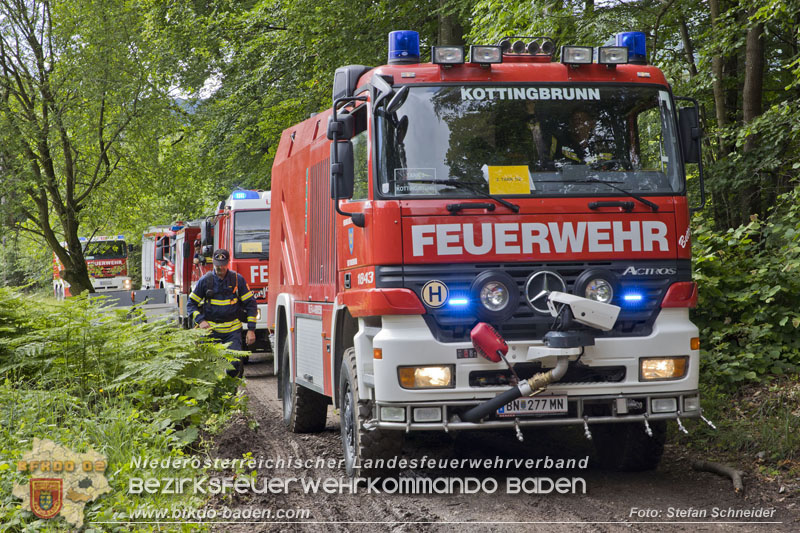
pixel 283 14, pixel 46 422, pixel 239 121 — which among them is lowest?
pixel 46 422

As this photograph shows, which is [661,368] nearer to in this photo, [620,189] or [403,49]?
[620,189]

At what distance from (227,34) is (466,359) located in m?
17.3

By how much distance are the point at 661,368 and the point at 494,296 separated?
4.34ft

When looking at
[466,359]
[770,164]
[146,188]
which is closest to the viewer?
[466,359]

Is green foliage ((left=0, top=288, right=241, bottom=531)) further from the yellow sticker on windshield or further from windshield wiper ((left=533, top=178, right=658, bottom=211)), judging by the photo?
windshield wiper ((left=533, top=178, right=658, bottom=211))

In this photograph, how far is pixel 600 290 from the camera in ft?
20.3

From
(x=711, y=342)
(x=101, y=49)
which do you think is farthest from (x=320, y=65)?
(x=711, y=342)

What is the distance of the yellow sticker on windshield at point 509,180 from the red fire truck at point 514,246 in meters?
0.01

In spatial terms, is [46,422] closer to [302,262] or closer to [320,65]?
[302,262]

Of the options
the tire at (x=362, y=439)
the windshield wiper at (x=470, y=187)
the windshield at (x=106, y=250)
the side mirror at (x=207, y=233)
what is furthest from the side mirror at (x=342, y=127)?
the windshield at (x=106, y=250)

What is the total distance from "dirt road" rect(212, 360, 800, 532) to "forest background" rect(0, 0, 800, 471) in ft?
3.34

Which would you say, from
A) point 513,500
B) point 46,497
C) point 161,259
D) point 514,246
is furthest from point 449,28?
point 161,259

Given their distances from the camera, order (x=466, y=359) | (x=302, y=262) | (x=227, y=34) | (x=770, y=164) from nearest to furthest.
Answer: (x=466, y=359), (x=302, y=262), (x=770, y=164), (x=227, y=34)

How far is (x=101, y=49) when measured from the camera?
2420cm
